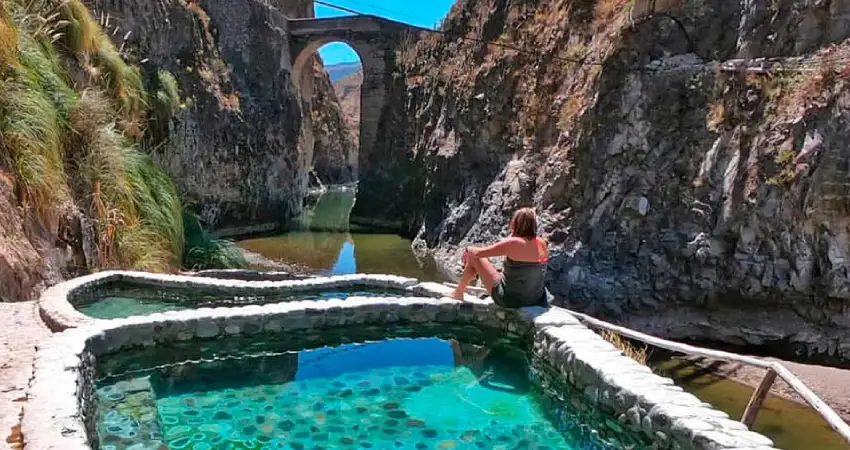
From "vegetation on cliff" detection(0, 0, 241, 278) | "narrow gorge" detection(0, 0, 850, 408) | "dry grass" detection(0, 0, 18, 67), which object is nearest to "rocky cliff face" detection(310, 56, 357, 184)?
"narrow gorge" detection(0, 0, 850, 408)

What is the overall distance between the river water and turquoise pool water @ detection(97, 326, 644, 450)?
11.8 ft

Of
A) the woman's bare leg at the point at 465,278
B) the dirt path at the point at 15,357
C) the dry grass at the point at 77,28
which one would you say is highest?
the dry grass at the point at 77,28

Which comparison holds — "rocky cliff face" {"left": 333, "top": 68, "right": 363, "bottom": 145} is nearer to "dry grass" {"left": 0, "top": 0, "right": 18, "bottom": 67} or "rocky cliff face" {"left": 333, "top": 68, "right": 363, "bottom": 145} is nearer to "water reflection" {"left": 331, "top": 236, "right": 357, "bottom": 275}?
"water reflection" {"left": 331, "top": 236, "right": 357, "bottom": 275}

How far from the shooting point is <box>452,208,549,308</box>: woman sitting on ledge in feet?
16.1

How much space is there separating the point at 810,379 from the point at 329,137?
34.5 metres

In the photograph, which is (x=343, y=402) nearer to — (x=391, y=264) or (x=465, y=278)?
(x=465, y=278)

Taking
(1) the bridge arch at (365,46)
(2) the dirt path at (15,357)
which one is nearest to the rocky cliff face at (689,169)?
(2) the dirt path at (15,357)

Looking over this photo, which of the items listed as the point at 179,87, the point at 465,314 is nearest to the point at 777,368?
the point at 465,314

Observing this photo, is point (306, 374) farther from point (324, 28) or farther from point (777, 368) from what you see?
point (324, 28)

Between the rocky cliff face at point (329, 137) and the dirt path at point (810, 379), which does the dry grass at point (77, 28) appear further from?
the rocky cliff face at point (329, 137)

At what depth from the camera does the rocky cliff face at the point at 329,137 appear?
1474 inches

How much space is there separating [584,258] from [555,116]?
326cm

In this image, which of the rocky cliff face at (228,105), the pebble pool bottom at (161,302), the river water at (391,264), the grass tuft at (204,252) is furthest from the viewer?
the rocky cliff face at (228,105)

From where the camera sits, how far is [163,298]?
20.5 feet
